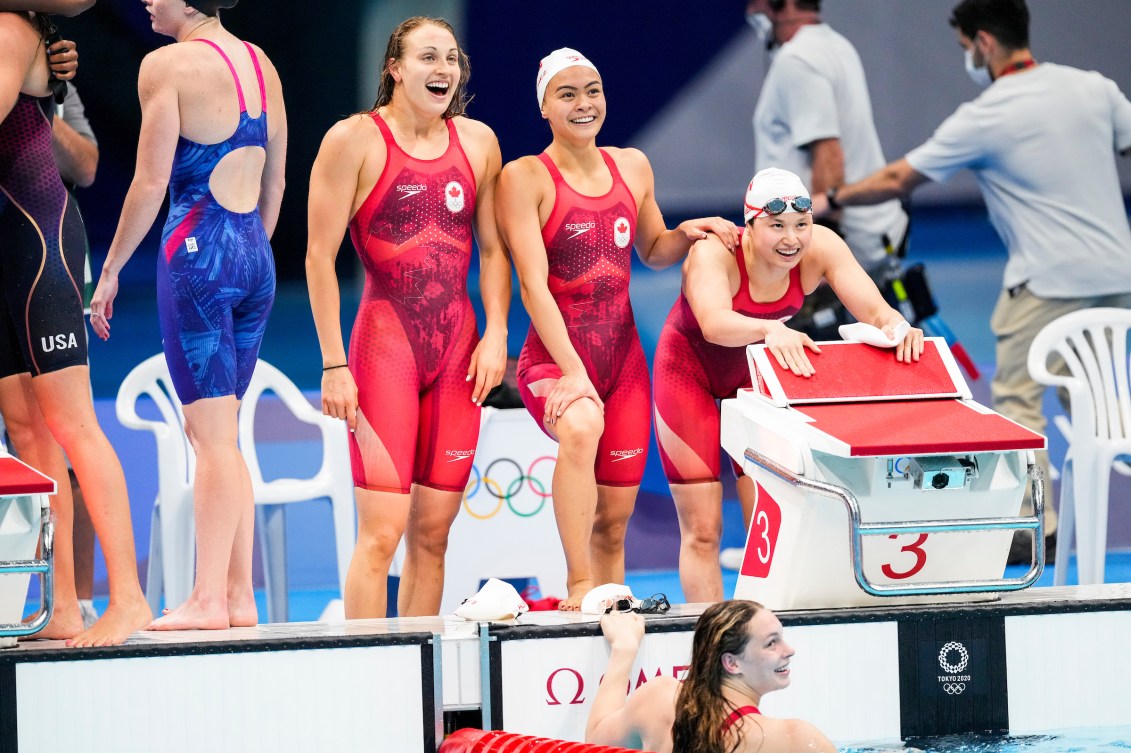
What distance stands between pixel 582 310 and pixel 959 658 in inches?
58.6

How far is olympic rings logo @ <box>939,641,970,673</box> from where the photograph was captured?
3.87m

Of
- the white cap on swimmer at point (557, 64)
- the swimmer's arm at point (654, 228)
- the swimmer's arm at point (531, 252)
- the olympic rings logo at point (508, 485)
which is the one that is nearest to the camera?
the swimmer's arm at point (531, 252)

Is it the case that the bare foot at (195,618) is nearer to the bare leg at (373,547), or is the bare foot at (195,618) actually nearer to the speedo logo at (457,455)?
the bare leg at (373,547)

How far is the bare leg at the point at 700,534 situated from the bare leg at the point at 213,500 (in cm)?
136

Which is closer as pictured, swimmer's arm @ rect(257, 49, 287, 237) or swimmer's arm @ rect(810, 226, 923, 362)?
swimmer's arm @ rect(257, 49, 287, 237)

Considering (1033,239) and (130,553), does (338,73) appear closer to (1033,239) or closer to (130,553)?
(1033,239)

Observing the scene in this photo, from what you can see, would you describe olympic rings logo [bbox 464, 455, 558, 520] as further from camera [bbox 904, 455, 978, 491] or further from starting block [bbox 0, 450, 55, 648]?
starting block [bbox 0, 450, 55, 648]

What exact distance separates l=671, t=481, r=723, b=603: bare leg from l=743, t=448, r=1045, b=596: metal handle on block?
583 millimetres

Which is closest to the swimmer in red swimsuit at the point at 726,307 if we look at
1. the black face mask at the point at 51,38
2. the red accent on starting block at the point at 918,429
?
the red accent on starting block at the point at 918,429

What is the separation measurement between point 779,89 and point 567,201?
11.7 feet

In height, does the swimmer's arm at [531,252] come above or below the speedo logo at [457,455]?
above

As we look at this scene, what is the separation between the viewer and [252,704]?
3.60 metres

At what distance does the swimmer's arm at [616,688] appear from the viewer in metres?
3.53

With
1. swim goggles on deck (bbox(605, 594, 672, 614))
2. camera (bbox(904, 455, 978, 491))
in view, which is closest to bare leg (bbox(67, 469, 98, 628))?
swim goggles on deck (bbox(605, 594, 672, 614))
